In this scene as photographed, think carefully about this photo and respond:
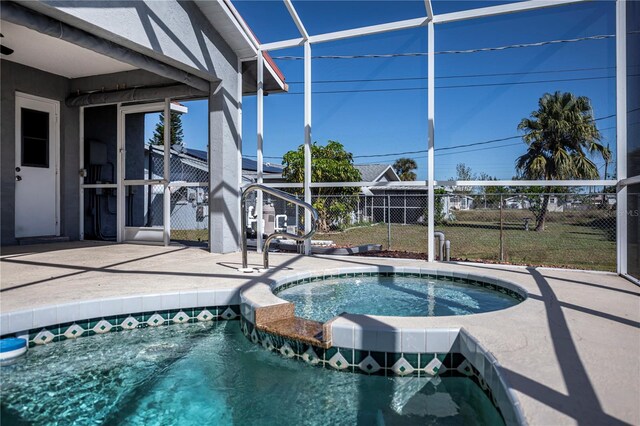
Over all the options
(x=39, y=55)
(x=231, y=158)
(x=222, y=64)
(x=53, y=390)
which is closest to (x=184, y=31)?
(x=222, y=64)

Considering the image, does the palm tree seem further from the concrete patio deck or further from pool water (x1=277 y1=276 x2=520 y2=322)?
pool water (x1=277 y1=276 x2=520 y2=322)

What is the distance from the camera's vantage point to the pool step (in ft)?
7.61

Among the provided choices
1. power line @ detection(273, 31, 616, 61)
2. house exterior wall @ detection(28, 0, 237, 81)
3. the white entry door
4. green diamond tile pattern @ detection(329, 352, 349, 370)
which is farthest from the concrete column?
green diamond tile pattern @ detection(329, 352, 349, 370)

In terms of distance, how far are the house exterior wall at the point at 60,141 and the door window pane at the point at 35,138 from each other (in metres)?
0.23

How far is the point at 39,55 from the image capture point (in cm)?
540

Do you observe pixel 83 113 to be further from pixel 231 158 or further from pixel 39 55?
pixel 231 158

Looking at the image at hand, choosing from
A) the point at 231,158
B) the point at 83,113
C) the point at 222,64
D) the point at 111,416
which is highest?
the point at 222,64

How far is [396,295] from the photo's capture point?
3.95 metres

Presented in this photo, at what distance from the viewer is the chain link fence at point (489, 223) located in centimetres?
687

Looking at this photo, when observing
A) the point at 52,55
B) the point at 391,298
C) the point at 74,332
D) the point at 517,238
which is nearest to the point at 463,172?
the point at 391,298

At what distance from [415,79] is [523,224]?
16.1ft

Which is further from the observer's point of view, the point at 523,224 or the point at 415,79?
the point at 523,224

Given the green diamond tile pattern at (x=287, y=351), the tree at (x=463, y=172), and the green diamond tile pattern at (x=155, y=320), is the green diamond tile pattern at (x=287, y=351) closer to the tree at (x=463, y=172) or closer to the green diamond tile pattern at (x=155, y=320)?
the green diamond tile pattern at (x=155, y=320)

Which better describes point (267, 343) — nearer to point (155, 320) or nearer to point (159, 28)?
point (155, 320)
